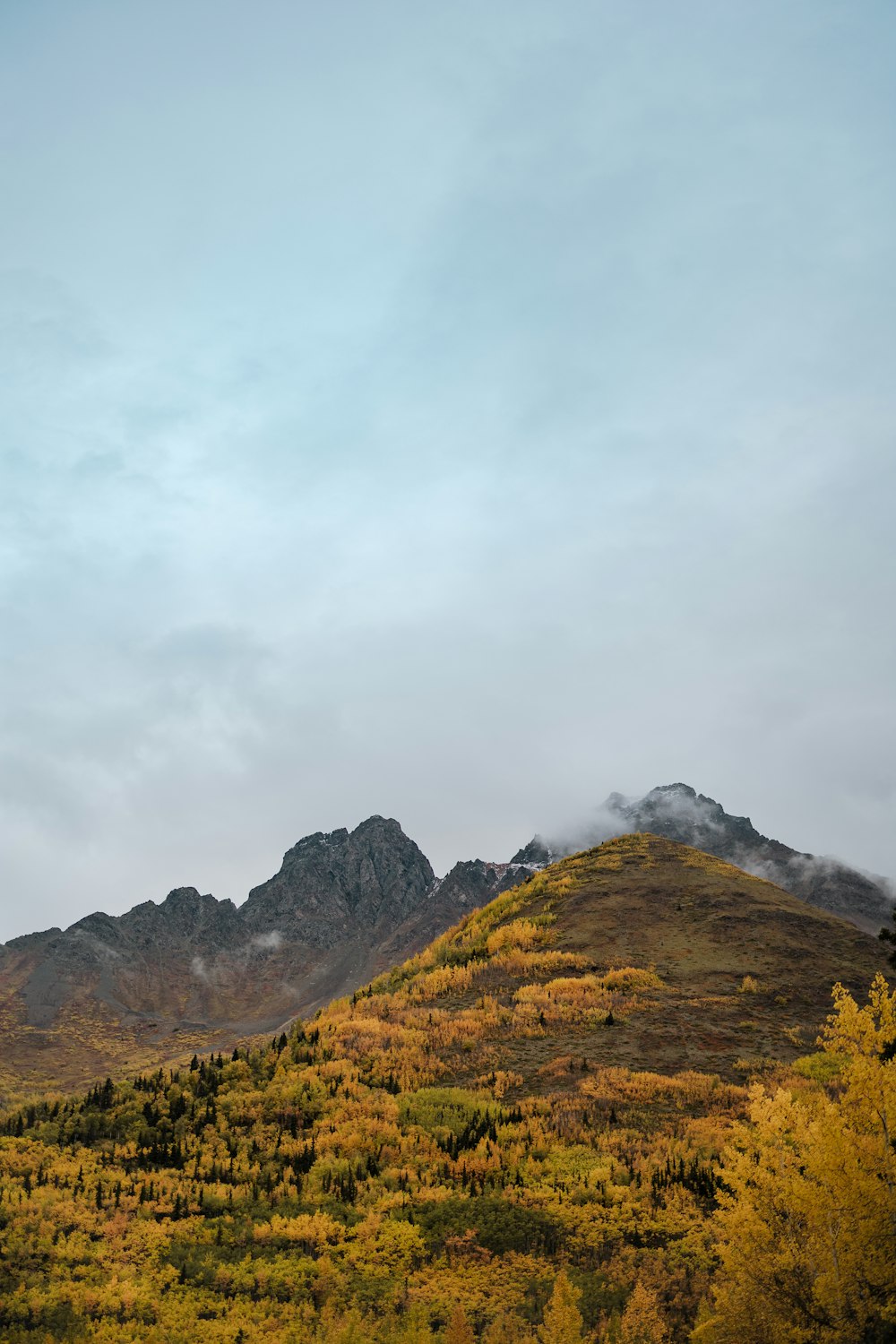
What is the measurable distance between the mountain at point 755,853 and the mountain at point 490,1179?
11801 cm

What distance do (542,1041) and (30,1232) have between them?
16.1 meters

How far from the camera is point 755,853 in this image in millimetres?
170375

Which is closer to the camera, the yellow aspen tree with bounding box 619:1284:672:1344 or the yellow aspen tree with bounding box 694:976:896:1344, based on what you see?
the yellow aspen tree with bounding box 694:976:896:1344

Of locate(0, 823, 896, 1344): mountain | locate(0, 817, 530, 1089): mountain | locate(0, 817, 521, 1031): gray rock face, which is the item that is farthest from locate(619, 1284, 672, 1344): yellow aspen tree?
locate(0, 817, 521, 1031): gray rock face

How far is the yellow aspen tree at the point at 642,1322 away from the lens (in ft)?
33.1

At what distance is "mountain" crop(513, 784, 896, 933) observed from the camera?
494 feet

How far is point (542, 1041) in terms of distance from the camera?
2581 cm

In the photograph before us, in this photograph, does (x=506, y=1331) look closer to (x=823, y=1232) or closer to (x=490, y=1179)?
(x=490, y=1179)

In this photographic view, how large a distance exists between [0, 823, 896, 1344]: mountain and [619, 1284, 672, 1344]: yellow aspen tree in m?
0.07

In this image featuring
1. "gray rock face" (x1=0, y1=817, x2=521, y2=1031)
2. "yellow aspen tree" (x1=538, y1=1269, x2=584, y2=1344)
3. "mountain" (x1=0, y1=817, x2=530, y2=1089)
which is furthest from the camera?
"gray rock face" (x1=0, y1=817, x2=521, y2=1031)

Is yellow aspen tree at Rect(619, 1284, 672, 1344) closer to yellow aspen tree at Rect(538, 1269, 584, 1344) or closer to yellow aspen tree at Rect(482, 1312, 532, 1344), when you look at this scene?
yellow aspen tree at Rect(482, 1312, 532, 1344)

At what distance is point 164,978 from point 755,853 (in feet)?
432

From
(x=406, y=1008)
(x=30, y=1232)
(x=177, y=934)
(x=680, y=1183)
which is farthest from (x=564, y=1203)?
(x=177, y=934)

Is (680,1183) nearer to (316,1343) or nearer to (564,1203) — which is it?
(564,1203)
